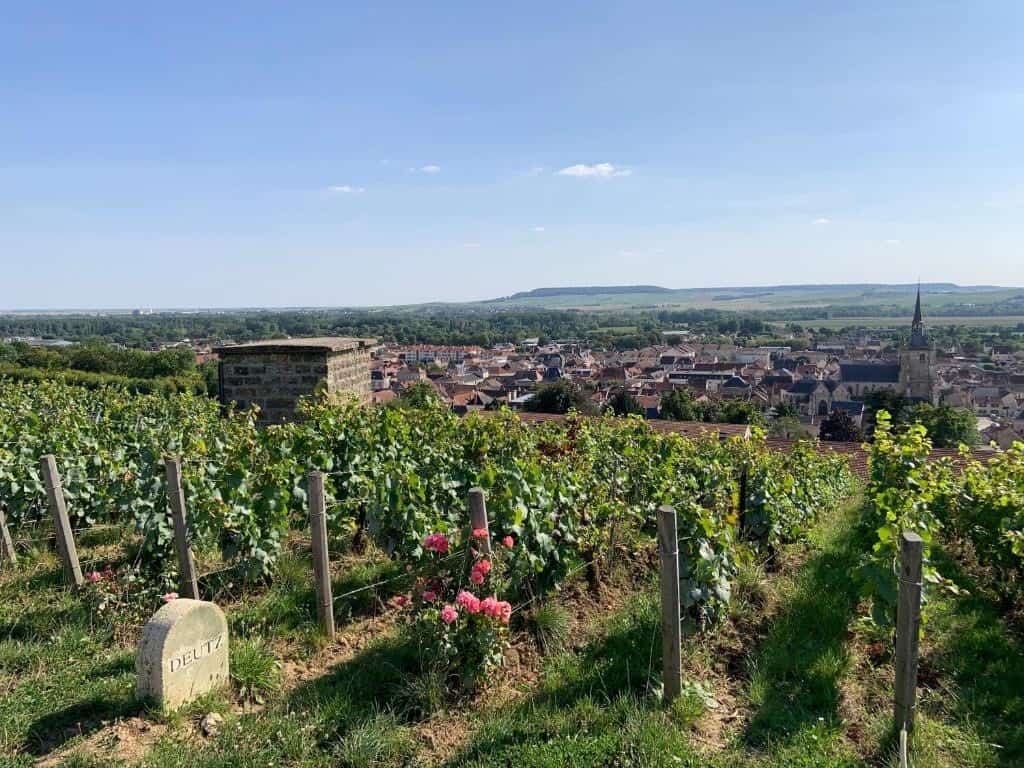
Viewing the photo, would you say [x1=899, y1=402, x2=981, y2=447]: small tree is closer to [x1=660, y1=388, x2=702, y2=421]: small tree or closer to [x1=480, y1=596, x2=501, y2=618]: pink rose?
[x1=660, y1=388, x2=702, y2=421]: small tree

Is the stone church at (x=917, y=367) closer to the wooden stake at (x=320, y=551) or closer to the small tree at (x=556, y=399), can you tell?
the small tree at (x=556, y=399)

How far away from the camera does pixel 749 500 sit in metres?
6.50

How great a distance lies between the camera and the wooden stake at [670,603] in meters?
3.66

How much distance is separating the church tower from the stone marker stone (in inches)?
3769

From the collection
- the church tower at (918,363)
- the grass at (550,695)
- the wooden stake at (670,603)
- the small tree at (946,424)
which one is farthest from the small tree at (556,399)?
the church tower at (918,363)

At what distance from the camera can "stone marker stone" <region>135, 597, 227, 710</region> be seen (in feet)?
11.4

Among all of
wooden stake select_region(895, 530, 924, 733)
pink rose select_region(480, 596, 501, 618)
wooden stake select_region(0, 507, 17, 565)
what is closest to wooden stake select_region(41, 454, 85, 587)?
wooden stake select_region(0, 507, 17, 565)

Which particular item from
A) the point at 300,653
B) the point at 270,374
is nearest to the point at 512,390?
the point at 270,374

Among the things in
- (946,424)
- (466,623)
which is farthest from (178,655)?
(946,424)

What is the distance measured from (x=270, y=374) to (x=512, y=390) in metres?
70.2

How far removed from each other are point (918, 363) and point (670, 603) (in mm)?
96813

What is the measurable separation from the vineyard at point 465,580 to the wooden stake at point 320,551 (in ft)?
0.38

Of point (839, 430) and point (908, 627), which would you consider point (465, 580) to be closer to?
point (908, 627)

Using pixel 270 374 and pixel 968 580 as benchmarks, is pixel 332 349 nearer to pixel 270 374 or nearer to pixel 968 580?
pixel 270 374
